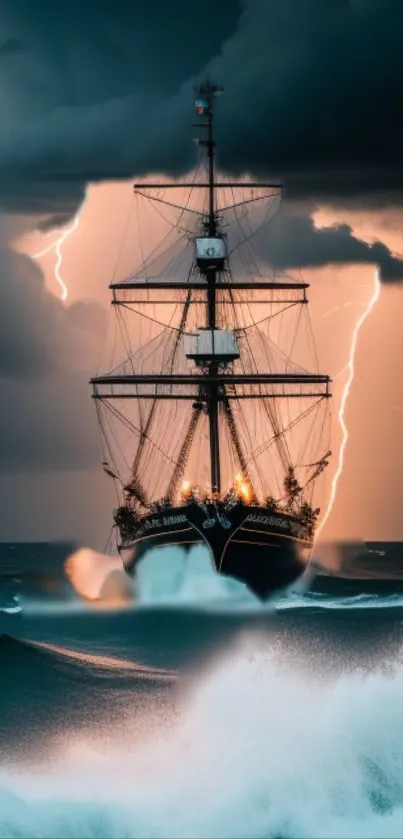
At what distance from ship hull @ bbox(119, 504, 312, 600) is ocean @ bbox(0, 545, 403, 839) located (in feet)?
119

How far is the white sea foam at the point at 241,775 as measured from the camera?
43062 millimetres

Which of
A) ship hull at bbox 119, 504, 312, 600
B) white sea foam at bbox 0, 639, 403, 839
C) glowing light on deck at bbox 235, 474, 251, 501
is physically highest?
glowing light on deck at bbox 235, 474, 251, 501

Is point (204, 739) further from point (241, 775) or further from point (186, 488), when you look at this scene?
point (186, 488)

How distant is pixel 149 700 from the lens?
5856cm

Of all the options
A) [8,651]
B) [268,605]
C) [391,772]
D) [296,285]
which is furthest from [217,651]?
[296,285]

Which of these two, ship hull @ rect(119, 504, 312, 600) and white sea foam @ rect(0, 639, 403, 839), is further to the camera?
ship hull @ rect(119, 504, 312, 600)

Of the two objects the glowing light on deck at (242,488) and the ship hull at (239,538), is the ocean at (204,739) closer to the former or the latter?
the ship hull at (239,538)

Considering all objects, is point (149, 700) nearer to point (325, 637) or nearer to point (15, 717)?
point (15, 717)

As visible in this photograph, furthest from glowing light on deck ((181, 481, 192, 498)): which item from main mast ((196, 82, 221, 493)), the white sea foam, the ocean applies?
the white sea foam

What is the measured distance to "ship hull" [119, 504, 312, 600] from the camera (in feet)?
384

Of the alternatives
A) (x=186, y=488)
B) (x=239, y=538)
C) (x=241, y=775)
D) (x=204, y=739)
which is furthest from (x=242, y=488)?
(x=241, y=775)

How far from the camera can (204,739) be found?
50.4m

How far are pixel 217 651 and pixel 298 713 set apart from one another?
25351 millimetres

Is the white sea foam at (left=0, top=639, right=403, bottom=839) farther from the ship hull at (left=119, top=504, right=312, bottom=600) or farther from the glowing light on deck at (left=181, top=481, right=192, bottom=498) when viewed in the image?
the glowing light on deck at (left=181, top=481, right=192, bottom=498)
